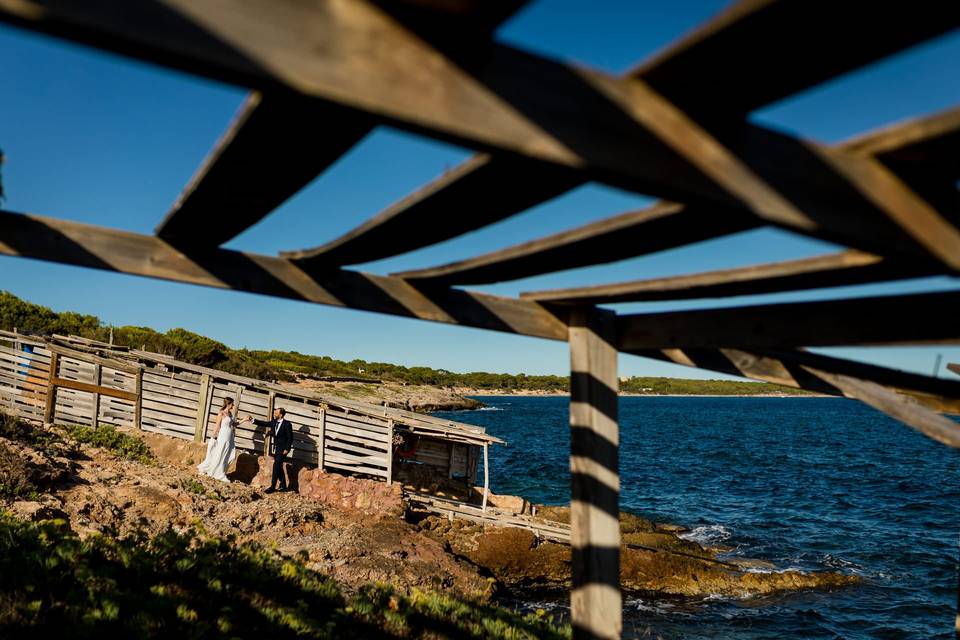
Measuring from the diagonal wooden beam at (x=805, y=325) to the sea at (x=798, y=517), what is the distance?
25.6ft

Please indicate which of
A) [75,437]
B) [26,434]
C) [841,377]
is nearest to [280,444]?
[75,437]

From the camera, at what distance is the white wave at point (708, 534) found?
1875cm

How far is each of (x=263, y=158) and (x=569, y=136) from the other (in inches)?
43.6

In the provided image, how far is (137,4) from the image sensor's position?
3.86 ft

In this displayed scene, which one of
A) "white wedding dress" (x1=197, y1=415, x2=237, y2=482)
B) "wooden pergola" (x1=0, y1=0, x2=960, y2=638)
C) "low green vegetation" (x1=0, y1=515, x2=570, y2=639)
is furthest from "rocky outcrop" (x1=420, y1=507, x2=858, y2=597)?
"wooden pergola" (x1=0, y1=0, x2=960, y2=638)

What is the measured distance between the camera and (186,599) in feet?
15.5

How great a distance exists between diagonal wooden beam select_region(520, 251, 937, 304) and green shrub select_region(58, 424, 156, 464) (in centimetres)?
1277

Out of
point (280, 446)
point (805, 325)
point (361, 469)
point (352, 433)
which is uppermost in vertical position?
point (805, 325)

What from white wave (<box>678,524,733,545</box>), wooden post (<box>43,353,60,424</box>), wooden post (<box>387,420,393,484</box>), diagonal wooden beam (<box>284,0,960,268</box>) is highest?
diagonal wooden beam (<box>284,0,960,268</box>)

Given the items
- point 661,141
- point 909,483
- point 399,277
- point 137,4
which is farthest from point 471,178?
point 909,483

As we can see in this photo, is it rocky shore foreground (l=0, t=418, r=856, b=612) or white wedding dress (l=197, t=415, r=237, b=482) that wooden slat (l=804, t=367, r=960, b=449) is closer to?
rocky shore foreground (l=0, t=418, r=856, b=612)

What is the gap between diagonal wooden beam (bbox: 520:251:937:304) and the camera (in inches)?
94.0

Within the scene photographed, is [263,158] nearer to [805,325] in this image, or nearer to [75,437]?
[805,325]

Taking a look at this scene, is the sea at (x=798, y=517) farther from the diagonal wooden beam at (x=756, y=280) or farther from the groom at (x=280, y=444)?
the diagonal wooden beam at (x=756, y=280)
